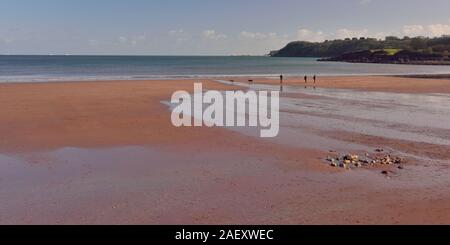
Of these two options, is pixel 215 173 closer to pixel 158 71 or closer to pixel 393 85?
pixel 393 85

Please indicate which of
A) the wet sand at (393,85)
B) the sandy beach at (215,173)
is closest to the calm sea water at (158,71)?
the wet sand at (393,85)

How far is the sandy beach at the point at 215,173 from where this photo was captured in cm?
840

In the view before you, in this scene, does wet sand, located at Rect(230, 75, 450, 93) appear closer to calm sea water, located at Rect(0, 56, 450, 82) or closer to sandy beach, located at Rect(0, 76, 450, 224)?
sandy beach, located at Rect(0, 76, 450, 224)

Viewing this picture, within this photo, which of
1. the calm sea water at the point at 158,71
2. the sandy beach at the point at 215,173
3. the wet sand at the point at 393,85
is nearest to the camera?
the sandy beach at the point at 215,173

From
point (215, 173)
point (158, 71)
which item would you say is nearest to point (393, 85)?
point (215, 173)

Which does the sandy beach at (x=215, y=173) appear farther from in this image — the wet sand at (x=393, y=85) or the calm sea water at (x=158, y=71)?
the calm sea water at (x=158, y=71)

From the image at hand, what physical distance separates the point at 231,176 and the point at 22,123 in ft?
40.3

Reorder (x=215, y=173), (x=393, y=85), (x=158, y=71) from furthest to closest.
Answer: (x=158, y=71), (x=393, y=85), (x=215, y=173)

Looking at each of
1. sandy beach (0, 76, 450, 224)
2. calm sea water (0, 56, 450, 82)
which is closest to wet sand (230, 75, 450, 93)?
sandy beach (0, 76, 450, 224)

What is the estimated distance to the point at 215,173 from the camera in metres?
11.2

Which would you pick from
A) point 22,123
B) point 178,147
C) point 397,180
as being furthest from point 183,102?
point 397,180

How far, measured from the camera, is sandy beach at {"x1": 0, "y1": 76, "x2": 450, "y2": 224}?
27.6 feet

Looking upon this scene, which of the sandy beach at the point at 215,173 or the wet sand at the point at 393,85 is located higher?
the wet sand at the point at 393,85
